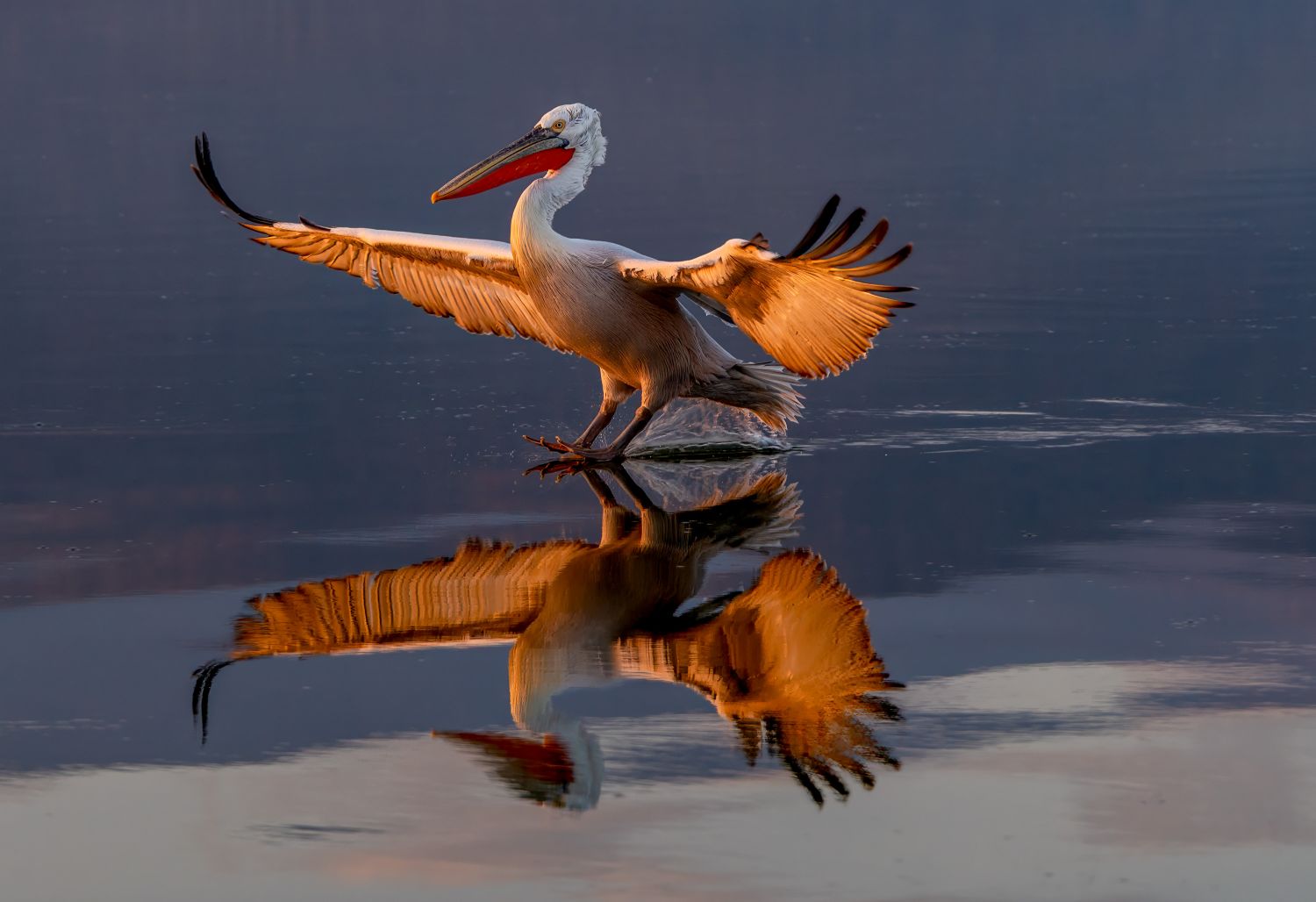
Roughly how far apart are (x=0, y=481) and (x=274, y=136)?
13.5 metres

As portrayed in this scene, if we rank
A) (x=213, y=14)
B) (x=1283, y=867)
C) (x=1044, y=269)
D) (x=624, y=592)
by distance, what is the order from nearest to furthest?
(x=1283, y=867) → (x=624, y=592) → (x=1044, y=269) → (x=213, y=14)

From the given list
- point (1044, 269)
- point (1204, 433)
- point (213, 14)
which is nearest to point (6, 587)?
point (1204, 433)

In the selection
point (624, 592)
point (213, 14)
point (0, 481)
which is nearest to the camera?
point (624, 592)

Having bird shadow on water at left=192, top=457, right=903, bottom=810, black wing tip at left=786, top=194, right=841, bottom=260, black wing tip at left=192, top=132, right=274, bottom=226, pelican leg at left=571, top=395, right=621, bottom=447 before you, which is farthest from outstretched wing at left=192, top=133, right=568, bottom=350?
black wing tip at left=786, top=194, right=841, bottom=260

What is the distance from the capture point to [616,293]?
29.2ft

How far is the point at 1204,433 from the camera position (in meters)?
9.47

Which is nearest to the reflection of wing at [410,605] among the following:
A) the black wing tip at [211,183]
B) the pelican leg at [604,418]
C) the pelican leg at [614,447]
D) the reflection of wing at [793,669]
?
the reflection of wing at [793,669]

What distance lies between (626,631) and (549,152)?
11.4 ft

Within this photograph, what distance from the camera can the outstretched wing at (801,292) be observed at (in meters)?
7.68

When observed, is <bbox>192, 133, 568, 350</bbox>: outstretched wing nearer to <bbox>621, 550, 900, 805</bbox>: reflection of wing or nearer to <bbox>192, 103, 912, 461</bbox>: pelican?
<bbox>192, 103, 912, 461</bbox>: pelican

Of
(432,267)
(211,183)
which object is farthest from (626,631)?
(211,183)

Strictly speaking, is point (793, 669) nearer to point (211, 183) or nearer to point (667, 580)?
point (667, 580)

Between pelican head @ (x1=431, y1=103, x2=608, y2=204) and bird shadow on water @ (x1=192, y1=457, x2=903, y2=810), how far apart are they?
191cm

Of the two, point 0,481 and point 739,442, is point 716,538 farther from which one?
point 0,481
